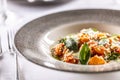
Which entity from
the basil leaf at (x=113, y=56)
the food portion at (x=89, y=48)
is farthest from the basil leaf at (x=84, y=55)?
the basil leaf at (x=113, y=56)

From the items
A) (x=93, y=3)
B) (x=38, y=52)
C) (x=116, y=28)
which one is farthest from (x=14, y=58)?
(x=93, y=3)

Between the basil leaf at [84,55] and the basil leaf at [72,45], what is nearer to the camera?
the basil leaf at [84,55]

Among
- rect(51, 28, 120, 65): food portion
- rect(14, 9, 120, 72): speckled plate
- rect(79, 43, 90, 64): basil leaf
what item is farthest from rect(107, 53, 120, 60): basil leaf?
rect(14, 9, 120, 72): speckled plate

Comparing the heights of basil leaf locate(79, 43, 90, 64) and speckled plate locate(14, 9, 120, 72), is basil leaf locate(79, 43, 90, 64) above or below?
below

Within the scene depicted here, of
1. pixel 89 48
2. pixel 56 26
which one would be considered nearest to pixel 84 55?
pixel 89 48

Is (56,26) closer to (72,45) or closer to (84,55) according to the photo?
(72,45)

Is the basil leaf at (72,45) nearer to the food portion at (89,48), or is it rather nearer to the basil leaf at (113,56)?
the food portion at (89,48)

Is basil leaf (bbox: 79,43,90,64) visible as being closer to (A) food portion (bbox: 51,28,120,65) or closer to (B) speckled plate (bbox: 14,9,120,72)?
(A) food portion (bbox: 51,28,120,65)
